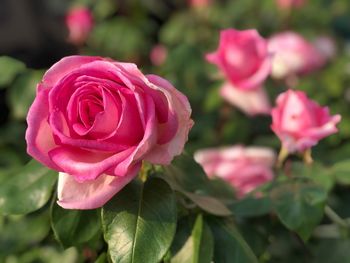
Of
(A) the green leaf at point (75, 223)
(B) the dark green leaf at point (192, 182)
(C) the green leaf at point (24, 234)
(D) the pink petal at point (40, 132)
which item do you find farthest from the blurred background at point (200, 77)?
(D) the pink petal at point (40, 132)

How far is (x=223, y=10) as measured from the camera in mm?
2834

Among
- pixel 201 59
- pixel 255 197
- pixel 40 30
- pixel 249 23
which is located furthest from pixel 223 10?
pixel 40 30

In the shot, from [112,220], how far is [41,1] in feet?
16.8

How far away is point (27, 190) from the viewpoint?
896 millimetres

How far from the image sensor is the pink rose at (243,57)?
1253 millimetres

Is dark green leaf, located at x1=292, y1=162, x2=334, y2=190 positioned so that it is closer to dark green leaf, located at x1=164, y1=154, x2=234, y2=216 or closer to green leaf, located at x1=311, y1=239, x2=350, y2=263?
green leaf, located at x1=311, y1=239, x2=350, y2=263

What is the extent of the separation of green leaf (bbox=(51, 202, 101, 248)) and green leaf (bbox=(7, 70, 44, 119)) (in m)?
0.52

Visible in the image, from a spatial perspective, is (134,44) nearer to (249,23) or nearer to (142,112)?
(249,23)

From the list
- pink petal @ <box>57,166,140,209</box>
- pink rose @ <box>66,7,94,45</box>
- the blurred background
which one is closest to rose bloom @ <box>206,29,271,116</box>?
the blurred background

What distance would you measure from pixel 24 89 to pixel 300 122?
57 cm

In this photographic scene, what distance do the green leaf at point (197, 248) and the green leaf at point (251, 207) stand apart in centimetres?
12

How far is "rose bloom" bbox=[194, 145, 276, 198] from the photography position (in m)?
1.32

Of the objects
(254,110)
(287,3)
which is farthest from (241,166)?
(287,3)

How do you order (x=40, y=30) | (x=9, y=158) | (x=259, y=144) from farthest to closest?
(x=40, y=30) < (x=259, y=144) < (x=9, y=158)
